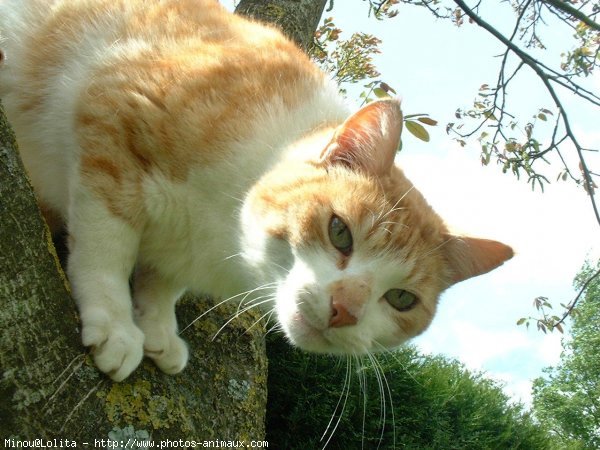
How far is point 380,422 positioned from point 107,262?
9.01 ft

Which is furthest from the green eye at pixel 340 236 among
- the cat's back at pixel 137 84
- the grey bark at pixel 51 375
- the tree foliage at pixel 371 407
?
the tree foliage at pixel 371 407

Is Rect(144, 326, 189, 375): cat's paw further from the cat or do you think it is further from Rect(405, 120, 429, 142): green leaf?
Rect(405, 120, 429, 142): green leaf

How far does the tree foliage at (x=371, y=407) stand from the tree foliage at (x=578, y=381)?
5.58 meters

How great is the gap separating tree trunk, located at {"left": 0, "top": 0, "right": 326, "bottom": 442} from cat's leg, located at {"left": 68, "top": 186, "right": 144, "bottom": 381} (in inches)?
4.7

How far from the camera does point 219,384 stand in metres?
1.64

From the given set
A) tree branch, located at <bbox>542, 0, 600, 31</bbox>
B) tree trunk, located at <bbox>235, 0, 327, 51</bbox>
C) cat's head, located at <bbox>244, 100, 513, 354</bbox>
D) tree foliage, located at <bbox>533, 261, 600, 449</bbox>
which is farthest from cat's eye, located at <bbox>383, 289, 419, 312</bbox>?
tree foliage, located at <bbox>533, 261, 600, 449</bbox>

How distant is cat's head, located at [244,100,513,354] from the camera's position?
5.53 feet

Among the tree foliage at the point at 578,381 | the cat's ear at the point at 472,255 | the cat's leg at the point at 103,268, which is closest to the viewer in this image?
the cat's leg at the point at 103,268

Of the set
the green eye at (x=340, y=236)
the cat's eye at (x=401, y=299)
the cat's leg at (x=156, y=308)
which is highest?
the green eye at (x=340, y=236)

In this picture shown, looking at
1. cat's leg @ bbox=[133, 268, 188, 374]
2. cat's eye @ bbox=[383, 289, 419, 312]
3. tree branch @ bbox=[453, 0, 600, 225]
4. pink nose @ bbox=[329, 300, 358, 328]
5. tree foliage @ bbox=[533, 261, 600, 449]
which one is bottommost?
tree foliage @ bbox=[533, 261, 600, 449]

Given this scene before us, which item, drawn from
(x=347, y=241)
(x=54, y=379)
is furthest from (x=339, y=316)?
(x=54, y=379)

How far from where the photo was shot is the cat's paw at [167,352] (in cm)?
156

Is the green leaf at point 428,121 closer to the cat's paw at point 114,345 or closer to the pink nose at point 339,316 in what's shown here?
the pink nose at point 339,316

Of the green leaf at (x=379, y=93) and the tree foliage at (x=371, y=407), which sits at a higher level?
the green leaf at (x=379, y=93)
